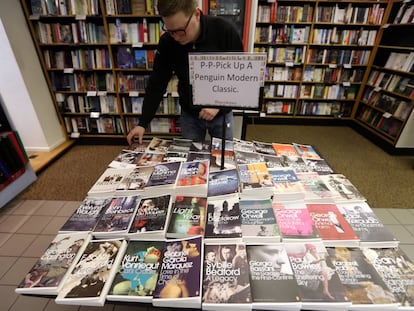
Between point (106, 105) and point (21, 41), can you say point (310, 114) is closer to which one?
point (106, 105)

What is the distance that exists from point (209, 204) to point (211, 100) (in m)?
0.44

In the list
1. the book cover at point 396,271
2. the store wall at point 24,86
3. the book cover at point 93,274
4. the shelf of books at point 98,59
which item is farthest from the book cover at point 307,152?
the store wall at point 24,86

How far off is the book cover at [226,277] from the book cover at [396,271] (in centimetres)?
43

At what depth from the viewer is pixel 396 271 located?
71 centimetres

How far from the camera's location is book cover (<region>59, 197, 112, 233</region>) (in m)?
0.85

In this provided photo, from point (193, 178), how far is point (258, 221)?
341 mm

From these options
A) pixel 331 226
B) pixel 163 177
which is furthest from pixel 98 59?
pixel 331 226

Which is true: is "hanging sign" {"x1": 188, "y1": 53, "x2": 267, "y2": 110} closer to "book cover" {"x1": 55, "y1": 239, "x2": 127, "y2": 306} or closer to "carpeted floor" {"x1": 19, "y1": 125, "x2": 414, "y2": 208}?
"book cover" {"x1": 55, "y1": 239, "x2": 127, "y2": 306}

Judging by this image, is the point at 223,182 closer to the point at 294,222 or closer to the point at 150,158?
the point at 294,222

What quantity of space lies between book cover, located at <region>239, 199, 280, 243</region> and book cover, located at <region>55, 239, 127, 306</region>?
44 centimetres

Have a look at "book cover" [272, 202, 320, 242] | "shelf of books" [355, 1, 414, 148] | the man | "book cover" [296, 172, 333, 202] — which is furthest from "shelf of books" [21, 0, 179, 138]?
"shelf of books" [355, 1, 414, 148]

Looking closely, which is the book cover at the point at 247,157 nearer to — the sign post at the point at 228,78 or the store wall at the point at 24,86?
the sign post at the point at 228,78

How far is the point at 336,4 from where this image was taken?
3150 millimetres

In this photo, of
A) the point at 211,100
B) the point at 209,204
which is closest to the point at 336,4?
the point at 211,100
